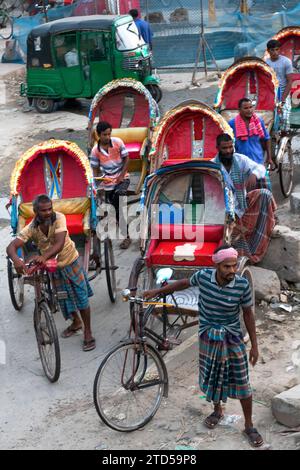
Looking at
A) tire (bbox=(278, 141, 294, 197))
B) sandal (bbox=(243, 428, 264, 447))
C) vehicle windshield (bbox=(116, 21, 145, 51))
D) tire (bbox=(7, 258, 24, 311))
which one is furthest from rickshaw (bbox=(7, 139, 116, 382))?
vehicle windshield (bbox=(116, 21, 145, 51))

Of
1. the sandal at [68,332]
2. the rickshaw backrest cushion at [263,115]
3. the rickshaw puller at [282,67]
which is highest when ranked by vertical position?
the rickshaw puller at [282,67]

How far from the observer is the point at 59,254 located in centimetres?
761

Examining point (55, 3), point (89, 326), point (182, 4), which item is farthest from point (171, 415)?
point (55, 3)

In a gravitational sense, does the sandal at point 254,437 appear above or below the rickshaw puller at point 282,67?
below

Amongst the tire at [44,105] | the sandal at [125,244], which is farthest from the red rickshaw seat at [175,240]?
the tire at [44,105]

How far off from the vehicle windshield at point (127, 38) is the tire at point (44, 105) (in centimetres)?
187

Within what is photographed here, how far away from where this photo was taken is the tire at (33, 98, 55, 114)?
17516 millimetres

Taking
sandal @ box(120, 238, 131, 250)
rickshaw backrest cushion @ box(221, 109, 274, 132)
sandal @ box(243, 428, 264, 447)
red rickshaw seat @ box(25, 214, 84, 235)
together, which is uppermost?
rickshaw backrest cushion @ box(221, 109, 274, 132)

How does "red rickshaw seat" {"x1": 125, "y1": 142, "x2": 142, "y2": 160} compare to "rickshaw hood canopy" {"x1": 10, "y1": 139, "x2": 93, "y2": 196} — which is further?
"red rickshaw seat" {"x1": 125, "y1": 142, "x2": 142, "y2": 160}

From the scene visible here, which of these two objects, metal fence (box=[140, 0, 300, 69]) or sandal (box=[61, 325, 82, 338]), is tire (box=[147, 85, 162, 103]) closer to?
metal fence (box=[140, 0, 300, 69])

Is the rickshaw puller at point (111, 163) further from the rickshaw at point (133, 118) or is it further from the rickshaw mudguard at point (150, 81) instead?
the rickshaw mudguard at point (150, 81)

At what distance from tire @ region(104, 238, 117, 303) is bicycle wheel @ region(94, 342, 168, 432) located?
6.29 feet

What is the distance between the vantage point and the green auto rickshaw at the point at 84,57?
16891 millimetres
